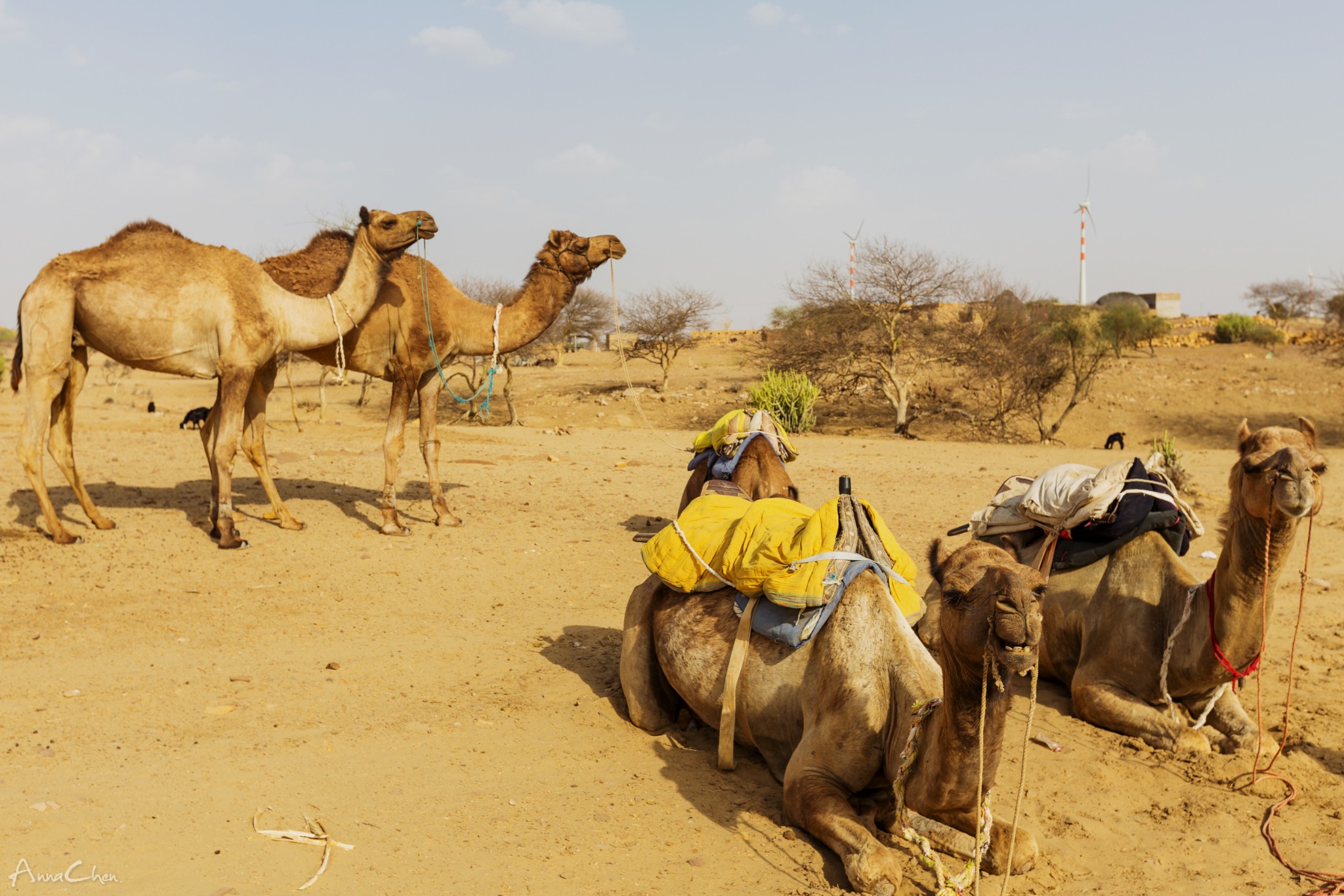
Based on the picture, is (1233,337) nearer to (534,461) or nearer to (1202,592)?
(534,461)

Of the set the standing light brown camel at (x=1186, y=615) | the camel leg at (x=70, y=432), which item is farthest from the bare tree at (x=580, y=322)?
the standing light brown camel at (x=1186, y=615)

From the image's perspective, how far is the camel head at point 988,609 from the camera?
2.90m

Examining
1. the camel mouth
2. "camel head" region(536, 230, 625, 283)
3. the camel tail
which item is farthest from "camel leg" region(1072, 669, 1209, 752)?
the camel tail

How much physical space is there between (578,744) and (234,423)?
5.52 m

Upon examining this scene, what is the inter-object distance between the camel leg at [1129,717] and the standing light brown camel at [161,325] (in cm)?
692

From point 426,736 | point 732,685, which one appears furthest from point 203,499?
point 732,685

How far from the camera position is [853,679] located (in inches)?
164

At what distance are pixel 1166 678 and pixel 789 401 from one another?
17.4 metres

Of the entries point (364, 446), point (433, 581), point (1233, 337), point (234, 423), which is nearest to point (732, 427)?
point (433, 581)

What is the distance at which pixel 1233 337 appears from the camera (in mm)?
44594

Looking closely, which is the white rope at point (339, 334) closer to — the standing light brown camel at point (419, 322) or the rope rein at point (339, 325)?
the rope rein at point (339, 325)

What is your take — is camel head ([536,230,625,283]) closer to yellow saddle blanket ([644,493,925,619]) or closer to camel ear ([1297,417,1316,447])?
yellow saddle blanket ([644,493,925,619])

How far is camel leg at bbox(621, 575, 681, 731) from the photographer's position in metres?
5.26

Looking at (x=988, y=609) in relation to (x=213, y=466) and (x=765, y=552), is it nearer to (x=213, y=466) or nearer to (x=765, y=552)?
(x=765, y=552)
